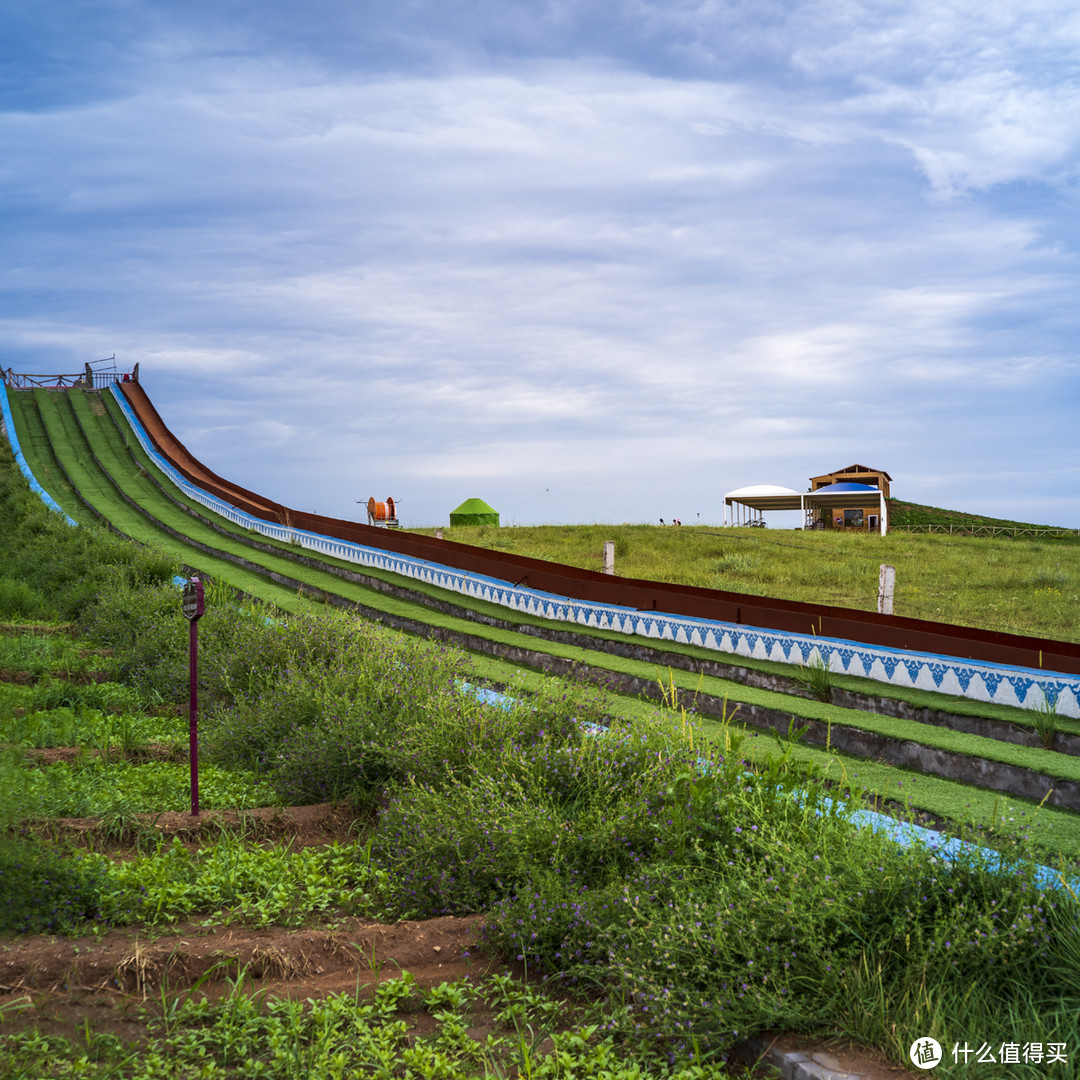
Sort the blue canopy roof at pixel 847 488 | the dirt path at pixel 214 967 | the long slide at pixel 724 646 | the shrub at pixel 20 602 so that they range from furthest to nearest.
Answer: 1. the blue canopy roof at pixel 847 488
2. the shrub at pixel 20 602
3. the long slide at pixel 724 646
4. the dirt path at pixel 214 967

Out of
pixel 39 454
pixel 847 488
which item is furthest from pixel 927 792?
pixel 39 454

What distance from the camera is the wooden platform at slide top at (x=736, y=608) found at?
972 cm

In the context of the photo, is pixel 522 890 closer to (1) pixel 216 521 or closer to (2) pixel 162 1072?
(2) pixel 162 1072

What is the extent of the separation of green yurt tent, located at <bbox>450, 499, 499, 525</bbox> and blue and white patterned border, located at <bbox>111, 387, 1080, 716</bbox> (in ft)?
45.2

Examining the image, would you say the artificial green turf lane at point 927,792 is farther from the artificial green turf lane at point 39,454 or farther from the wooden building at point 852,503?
the wooden building at point 852,503

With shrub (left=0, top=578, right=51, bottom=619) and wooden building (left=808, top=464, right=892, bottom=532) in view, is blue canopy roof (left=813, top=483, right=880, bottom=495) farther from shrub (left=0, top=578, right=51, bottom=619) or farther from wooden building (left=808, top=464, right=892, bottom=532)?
shrub (left=0, top=578, right=51, bottom=619)

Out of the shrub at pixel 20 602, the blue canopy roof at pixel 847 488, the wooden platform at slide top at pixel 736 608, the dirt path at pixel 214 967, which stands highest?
the blue canopy roof at pixel 847 488

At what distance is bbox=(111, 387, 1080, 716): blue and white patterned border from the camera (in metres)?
8.70

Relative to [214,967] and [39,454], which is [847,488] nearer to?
[39,454]

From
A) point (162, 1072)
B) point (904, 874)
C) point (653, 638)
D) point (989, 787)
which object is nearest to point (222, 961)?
point (162, 1072)

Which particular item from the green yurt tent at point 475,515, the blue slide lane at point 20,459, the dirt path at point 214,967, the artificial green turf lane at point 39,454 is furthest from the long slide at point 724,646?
the green yurt tent at point 475,515

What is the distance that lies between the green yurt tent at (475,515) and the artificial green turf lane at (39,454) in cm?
1320

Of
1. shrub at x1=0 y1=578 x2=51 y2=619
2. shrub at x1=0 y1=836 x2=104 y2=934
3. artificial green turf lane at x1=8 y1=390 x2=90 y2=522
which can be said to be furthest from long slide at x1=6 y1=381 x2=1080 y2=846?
shrub at x1=0 y1=578 x2=51 y2=619

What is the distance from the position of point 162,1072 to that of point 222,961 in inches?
30.7
